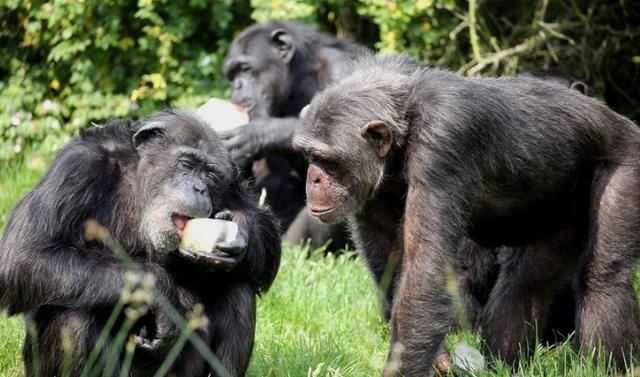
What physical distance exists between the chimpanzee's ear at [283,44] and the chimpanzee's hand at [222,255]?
639cm

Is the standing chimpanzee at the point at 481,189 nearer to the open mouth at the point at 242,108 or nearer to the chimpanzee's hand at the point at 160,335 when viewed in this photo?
the chimpanzee's hand at the point at 160,335

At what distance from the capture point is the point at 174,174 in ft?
23.1

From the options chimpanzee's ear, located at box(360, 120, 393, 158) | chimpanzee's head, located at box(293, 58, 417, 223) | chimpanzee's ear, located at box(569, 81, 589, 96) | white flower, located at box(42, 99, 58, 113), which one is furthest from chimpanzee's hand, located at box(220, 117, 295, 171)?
chimpanzee's ear, located at box(360, 120, 393, 158)

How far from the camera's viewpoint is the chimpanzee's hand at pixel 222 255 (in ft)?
21.8

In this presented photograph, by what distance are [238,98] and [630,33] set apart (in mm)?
5046

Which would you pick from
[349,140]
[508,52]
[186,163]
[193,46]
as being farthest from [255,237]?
[193,46]

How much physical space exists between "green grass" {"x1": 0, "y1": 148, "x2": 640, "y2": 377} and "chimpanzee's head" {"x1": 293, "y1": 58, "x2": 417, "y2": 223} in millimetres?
906

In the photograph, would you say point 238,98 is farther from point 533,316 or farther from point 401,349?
point 401,349

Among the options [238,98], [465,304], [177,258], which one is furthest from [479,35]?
[177,258]

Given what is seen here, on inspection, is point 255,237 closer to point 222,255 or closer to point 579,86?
point 222,255

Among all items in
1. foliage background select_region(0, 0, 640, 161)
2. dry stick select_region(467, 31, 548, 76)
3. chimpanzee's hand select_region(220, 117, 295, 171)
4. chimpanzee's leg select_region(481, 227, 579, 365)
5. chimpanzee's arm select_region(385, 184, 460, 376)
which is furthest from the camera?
foliage background select_region(0, 0, 640, 161)

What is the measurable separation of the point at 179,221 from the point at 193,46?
796cm

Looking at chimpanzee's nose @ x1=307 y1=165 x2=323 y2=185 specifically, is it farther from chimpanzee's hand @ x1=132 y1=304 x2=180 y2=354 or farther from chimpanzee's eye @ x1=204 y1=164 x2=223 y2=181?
chimpanzee's hand @ x1=132 y1=304 x2=180 y2=354

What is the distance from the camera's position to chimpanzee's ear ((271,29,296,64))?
1295 cm
